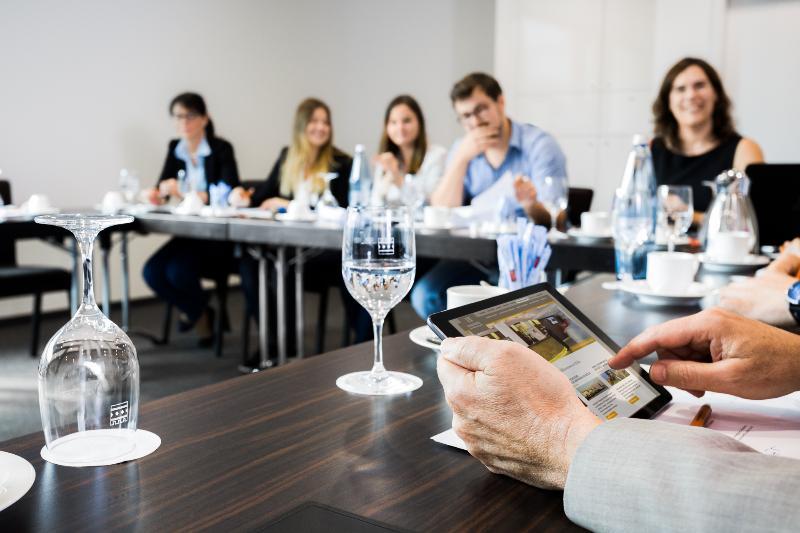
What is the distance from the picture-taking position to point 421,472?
602 mm

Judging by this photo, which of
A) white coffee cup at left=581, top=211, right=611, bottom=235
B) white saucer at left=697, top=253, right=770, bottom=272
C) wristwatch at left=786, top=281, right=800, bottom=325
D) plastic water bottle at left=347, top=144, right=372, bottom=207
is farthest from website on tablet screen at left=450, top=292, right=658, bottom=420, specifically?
plastic water bottle at left=347, top=144, right=372, bottom=207

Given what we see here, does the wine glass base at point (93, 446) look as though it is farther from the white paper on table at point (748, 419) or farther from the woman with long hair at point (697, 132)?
the woman with long hair at point (697, 132)

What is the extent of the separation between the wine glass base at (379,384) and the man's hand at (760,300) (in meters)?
0.66

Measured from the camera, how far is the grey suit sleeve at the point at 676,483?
0.48 meters

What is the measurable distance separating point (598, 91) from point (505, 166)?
223 cm

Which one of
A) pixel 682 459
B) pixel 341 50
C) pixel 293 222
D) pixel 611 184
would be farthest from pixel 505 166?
pixel 341 50

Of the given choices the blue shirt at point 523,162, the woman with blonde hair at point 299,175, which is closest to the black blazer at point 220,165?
the woman with blonde hair at point 299,175

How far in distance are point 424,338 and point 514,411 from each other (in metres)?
0.46

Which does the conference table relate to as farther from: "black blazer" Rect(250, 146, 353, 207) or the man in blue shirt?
"black blazer" Rect(250, 146, 353, 207)

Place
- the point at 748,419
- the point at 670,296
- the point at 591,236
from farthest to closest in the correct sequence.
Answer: the point at 591,236 → the point at 670,296 → the point at 748,419

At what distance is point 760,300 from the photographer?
124cm

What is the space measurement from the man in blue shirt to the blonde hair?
816 mm

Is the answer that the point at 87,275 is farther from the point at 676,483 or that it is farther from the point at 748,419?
the point at 748,419

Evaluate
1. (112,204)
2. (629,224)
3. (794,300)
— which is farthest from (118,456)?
(112,204)
